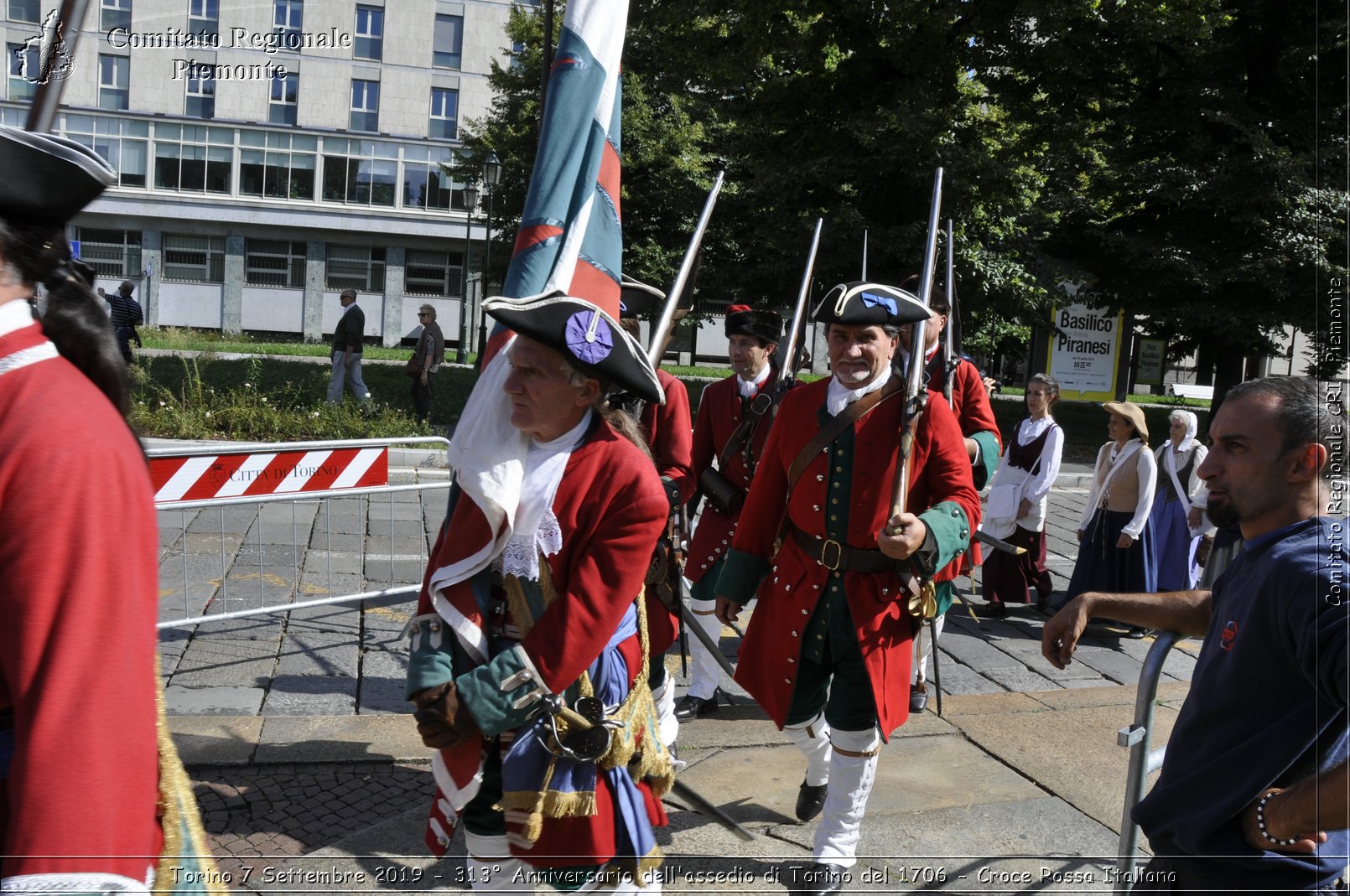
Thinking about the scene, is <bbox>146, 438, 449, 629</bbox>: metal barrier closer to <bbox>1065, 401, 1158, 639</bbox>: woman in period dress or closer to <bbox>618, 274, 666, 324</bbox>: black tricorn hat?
<bbox>618, 274, 666, 324</bbox>: black tricorn hat

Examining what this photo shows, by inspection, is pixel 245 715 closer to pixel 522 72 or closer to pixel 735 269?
pixel 735 269

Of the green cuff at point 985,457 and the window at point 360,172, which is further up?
the window at point 360,172

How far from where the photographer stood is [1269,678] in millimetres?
2152

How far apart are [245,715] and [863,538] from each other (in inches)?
121

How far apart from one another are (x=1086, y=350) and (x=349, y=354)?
15.2 metres

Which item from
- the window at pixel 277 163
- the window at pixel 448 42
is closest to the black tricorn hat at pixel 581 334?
the window at pixel 448 42

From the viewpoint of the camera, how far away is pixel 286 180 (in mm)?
38969

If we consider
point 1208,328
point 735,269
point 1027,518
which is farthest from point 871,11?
point 1027,518

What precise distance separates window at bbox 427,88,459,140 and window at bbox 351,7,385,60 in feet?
7.49

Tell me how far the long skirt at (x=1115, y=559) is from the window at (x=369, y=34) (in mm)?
33917

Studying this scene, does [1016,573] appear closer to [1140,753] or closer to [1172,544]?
[1172,544]

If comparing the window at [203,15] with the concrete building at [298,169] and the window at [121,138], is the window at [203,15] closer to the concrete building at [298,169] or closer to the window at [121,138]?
the concrete building at [298,169]

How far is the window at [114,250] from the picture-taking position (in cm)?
3900

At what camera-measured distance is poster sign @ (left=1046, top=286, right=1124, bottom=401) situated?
73.8ft
